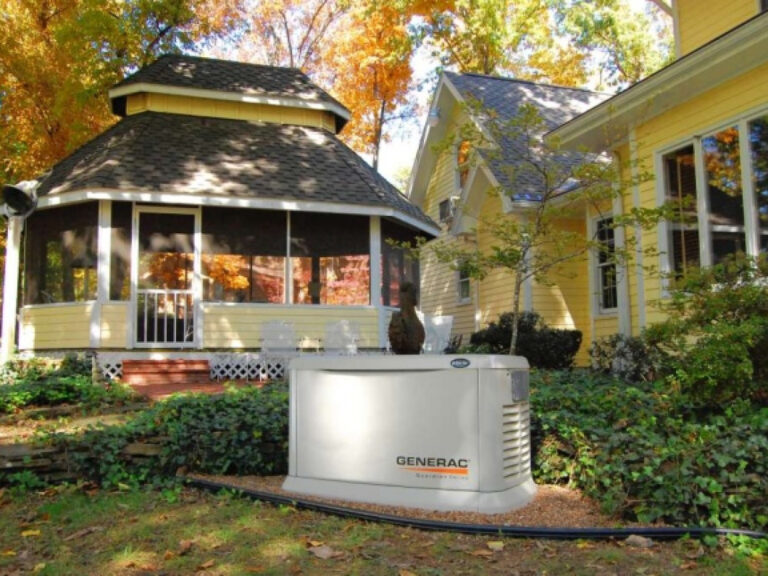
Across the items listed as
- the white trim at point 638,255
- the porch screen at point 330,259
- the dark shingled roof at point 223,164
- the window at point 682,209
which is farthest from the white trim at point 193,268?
the window at point 682,209

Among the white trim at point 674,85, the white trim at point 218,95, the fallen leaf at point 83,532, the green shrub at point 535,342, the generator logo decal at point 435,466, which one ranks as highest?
the white trim at point 218,95

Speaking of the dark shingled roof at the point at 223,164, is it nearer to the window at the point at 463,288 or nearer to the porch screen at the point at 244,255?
the porch screen at the point at 244,255

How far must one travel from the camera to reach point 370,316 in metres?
12.6

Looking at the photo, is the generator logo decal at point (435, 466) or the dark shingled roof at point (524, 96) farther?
the dark shingled roof at point (524, 96)

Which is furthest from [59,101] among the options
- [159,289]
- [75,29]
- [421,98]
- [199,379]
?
[421,98]

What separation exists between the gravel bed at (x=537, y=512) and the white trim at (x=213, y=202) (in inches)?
285

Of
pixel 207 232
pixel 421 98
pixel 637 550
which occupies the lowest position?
pixel 637 550

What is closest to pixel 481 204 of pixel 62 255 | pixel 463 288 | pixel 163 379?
pixel 463 288

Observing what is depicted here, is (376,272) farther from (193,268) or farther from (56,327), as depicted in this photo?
(56,327)

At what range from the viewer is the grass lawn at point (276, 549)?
11.3 feet

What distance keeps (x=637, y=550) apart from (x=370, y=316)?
357 inches

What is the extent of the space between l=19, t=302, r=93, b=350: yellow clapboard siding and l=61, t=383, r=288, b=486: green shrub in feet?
20.5

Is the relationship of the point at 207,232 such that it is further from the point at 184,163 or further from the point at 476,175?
the point at 476,175

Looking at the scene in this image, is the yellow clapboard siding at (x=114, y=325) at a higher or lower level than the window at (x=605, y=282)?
lower
